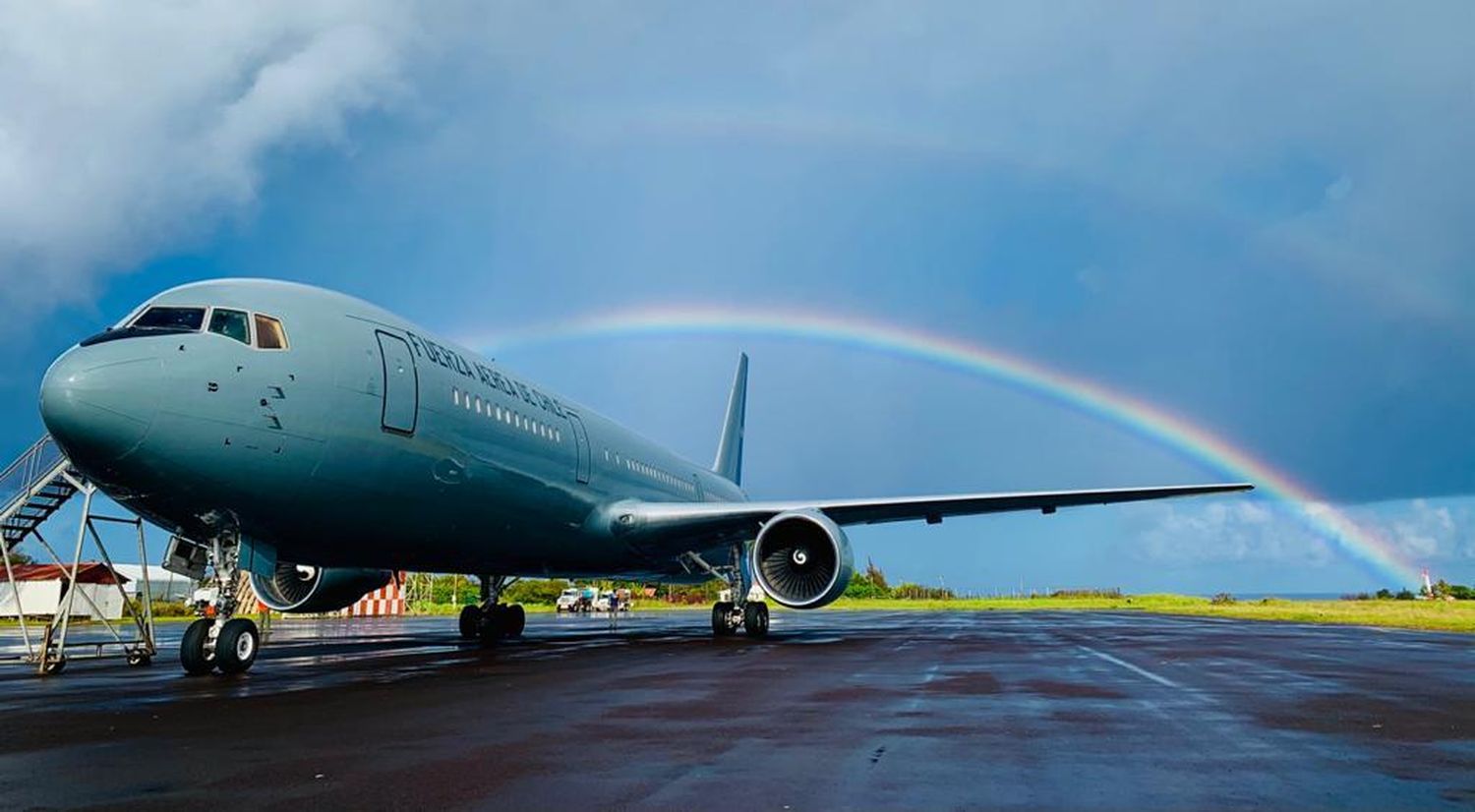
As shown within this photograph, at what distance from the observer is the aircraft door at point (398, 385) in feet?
40.8

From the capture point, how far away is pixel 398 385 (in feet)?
41.5

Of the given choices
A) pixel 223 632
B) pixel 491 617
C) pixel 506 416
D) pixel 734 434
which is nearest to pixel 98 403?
pixel 223 632

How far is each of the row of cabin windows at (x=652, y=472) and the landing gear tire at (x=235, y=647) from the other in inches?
348

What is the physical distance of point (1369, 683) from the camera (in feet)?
33.4

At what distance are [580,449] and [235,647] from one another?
7946 millimetres

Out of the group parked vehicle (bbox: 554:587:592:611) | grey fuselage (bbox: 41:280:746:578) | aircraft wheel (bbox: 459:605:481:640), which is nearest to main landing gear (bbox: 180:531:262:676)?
grey fuselage (bbox: 41:280:746:578)

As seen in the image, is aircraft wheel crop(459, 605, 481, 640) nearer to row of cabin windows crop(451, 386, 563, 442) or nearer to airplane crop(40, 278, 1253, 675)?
airplane crop(40, 278, 1253, 675)

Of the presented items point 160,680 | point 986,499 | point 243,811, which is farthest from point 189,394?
point 986,499

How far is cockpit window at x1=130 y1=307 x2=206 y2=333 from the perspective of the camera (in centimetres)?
1070

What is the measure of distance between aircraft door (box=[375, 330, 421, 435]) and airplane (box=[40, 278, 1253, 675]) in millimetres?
29

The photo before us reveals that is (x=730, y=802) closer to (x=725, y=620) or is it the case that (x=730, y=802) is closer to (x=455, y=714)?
(x=455, y=714)

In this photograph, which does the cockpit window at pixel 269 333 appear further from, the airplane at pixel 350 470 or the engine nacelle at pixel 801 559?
the engine nacelle at pixel 801 559

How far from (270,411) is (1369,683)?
12.2m

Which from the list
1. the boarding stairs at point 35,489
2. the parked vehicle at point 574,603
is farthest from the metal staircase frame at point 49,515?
the parked vehicle at point 574,603
